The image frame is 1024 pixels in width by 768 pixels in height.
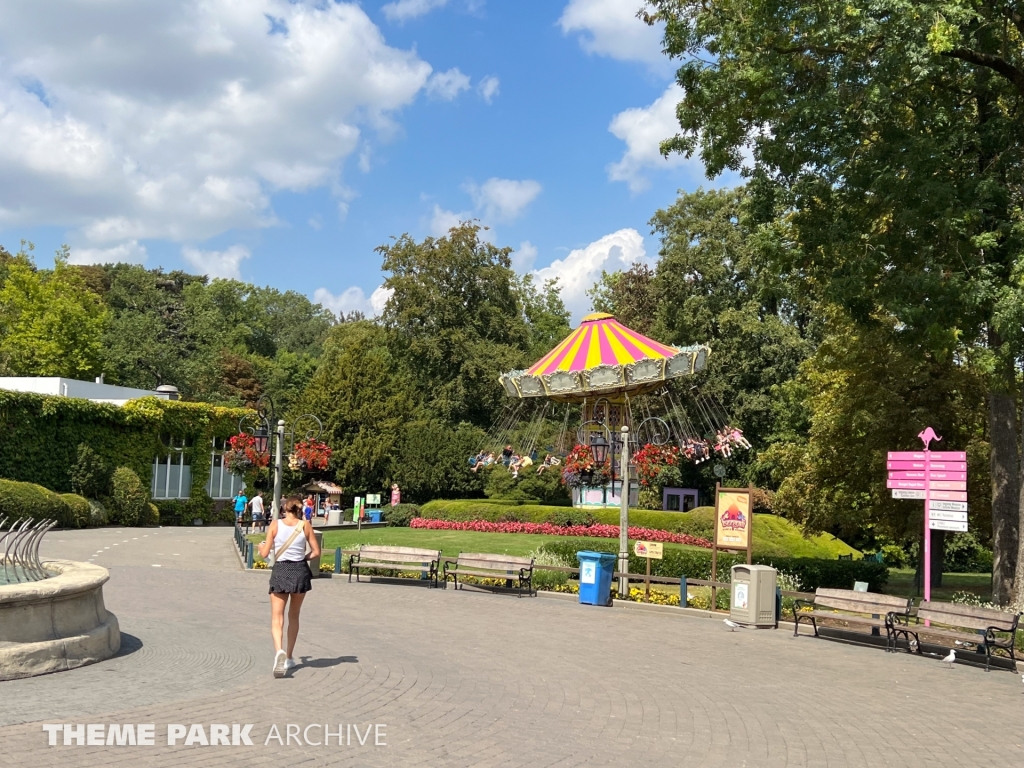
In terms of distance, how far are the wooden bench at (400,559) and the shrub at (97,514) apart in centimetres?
1988

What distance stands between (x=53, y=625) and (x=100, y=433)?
33.7 m

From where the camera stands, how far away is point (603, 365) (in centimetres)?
3691

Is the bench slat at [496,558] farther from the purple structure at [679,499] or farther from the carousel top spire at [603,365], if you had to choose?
the purple structure at [679,499]

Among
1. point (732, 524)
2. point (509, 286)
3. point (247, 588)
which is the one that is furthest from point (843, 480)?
point (509, 286)

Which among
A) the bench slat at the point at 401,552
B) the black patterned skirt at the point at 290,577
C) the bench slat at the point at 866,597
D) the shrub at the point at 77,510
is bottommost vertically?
the shrub at the point at 77,510

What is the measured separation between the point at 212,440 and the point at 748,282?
101 ft

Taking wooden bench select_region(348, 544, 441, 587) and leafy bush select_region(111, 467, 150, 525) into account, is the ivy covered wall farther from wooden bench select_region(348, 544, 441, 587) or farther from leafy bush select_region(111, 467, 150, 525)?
wooden bench select_region(348, 544, 441, 587)

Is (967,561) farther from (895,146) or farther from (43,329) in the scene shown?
(43,329)

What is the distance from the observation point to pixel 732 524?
60.0ft

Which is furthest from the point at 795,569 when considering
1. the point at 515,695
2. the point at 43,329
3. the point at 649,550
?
the point at 43,329

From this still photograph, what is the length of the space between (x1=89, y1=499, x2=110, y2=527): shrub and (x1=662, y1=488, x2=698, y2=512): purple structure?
1156 inches

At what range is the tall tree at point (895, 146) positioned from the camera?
1534 centimetres

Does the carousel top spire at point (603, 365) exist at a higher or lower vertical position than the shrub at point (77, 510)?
higher

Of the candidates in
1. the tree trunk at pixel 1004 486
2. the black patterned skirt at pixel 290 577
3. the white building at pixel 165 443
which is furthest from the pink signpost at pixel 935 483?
the white building at pixel 165 443
